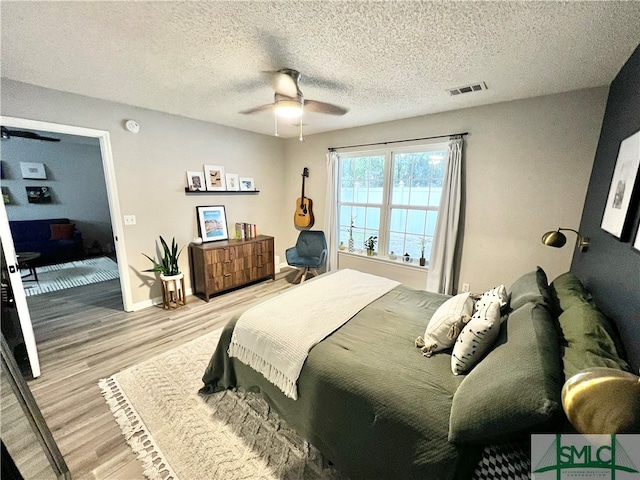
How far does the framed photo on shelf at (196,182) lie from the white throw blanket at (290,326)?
7.66 ft

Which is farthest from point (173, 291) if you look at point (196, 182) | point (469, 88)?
point (469, 88)

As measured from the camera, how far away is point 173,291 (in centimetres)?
321

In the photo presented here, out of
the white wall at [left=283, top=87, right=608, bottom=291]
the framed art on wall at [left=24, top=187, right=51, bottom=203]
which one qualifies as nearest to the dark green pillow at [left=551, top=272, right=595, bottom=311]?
the white wall at [left=283, top=87, right=608, bottom=291]

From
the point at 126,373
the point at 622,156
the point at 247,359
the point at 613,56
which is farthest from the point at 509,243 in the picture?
the point at 126,373

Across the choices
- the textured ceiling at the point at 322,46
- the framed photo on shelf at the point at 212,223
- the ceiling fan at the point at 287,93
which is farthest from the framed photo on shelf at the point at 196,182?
the ceiling fan at the point at 287,93

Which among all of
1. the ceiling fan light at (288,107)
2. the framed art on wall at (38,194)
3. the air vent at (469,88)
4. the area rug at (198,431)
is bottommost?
the area rug at (198,431)

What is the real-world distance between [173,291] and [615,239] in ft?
13.4

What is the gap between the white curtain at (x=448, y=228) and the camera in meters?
2.92

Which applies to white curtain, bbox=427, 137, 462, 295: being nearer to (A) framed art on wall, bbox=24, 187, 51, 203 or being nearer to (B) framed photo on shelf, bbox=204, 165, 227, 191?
(B) framed photo on shelf, bbox=204, 165, 227, 191

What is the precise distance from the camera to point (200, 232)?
3.68 m

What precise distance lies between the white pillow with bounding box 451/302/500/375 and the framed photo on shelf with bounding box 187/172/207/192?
356 cm

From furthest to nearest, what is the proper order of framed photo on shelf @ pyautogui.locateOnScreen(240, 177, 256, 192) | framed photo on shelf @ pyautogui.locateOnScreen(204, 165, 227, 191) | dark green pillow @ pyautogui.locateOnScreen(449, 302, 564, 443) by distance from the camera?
1. framed photo on shelf @ pyautogui.locateOnScreen(240, 177, 256, 192)
2. framed photo on shelf @ pyautogui.locateOnScreen(204, 165, 227, 191)
3. dark green pillow @ pyautogui.locateOnScreen(449, 302, 564, 443)

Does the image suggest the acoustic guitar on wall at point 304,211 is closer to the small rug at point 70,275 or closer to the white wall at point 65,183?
the small rug at point 70,275

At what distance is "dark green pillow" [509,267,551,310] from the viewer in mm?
1412
